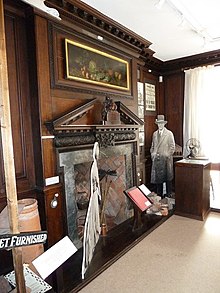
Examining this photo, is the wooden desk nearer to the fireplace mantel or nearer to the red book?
the red book

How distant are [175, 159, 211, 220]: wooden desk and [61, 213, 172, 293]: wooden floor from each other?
1.18 feet

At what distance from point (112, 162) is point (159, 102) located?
2.11 m

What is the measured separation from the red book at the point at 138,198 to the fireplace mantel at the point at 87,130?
0.71m

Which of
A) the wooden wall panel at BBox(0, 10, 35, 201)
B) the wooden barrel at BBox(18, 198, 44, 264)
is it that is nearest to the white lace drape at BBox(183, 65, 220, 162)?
the wooden wall panel at BBox(0, 10, 35, 201)

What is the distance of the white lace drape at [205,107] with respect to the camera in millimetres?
4242

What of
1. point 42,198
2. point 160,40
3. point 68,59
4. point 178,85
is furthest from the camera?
point 178,85

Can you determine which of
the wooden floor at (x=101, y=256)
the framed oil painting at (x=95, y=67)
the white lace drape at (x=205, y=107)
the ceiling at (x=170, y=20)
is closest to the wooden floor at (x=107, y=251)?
the wooden floor at (x=101, y=256)

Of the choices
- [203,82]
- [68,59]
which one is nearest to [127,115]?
[68,59]

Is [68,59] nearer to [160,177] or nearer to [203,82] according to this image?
[160,177]

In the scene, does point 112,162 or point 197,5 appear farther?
point 112,162

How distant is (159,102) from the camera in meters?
4.80

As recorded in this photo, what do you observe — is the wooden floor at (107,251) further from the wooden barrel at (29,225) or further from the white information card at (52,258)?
the white information card at (52,258)

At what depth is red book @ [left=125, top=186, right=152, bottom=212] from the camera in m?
3.00

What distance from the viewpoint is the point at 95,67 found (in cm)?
280
